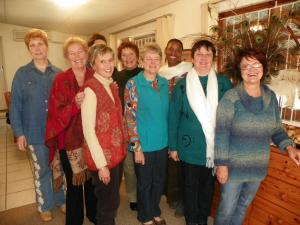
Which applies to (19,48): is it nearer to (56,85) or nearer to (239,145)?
(56,85)

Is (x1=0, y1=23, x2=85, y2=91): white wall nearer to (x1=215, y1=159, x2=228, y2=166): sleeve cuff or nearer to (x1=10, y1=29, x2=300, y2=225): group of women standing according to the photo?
(x1=10, y1=29, x2=300, y2=225): group of women standing

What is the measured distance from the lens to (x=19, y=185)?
290 cm

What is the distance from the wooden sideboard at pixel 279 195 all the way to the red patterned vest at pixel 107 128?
998mm

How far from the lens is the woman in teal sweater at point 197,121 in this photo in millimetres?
1663

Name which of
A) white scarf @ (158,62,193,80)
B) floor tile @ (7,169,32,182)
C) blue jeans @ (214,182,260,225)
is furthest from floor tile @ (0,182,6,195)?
blue jeans @ (214,182,260,225)

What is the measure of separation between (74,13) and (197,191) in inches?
188

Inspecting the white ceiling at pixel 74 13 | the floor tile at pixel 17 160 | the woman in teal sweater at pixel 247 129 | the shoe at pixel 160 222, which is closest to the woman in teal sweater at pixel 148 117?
the shoe at pixel 160 222

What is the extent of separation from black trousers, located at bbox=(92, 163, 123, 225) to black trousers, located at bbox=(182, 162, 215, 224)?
1.76 feet

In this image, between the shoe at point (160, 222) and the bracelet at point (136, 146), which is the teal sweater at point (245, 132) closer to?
the bracelet at point (136, 146)

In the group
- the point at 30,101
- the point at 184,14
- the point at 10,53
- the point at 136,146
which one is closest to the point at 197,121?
the point at 136,146

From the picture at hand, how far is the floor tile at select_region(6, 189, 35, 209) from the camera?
246cm

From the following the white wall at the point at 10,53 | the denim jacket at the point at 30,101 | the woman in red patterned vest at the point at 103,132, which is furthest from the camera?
the white wall at the point at 10,53

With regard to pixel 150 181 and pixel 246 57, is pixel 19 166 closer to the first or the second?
pixel 150 181

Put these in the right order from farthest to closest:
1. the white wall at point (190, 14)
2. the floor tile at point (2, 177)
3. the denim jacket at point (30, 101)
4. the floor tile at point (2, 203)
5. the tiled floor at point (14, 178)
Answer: the white wall at point (190, 14) → the floor tile at point (2, 177) → the tiled floor at point (14, 178) → the floor tile at point (2, 203) → the denim jacket at point (30, 101)
